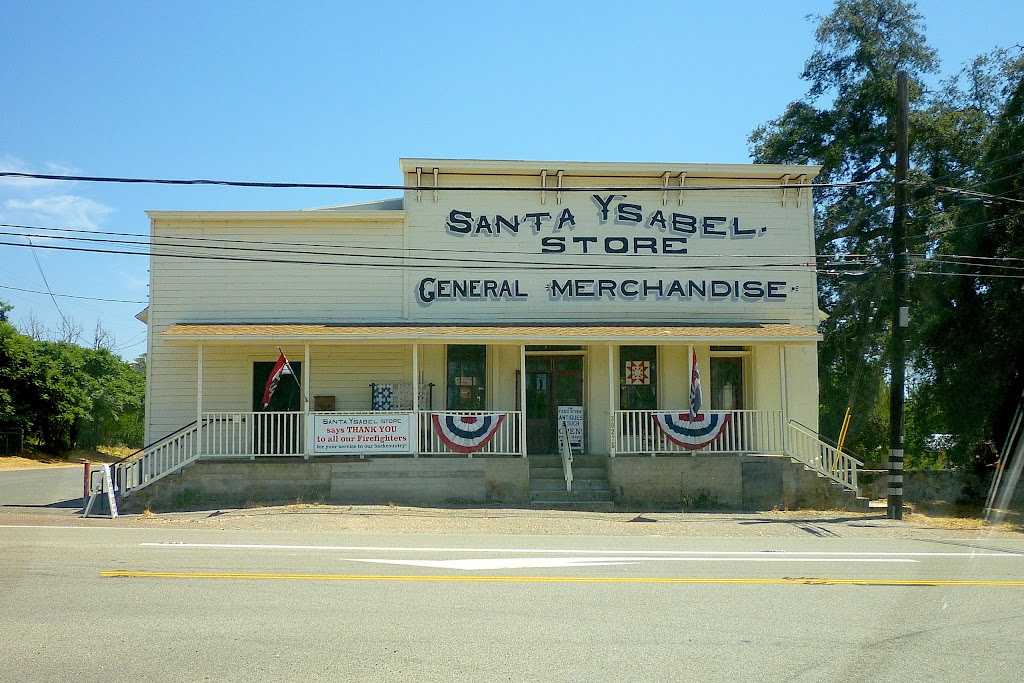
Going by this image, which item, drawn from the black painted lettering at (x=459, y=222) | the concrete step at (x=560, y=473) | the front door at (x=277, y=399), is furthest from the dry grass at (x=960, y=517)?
the front door at (x=277, y=399)

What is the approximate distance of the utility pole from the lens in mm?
16188

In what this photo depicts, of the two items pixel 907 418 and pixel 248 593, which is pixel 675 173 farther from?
pixel 907 418

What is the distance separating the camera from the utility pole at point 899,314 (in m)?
16.2

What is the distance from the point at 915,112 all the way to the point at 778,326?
14.4m

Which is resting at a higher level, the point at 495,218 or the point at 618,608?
the point at 495,218

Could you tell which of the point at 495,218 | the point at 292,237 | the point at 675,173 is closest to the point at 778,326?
the point at 675,173

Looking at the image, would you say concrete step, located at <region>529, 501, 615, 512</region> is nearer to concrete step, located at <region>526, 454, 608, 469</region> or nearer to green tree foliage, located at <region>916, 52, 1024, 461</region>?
concrete step, located at <region>526, 454, 608, 469</region>

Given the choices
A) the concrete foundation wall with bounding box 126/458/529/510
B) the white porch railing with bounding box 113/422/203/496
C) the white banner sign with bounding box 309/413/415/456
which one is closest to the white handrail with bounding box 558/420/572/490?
the concrete foundation wall with bounding box 126/458/529/510

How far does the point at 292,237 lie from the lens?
1917cm

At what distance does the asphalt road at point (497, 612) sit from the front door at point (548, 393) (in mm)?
7785

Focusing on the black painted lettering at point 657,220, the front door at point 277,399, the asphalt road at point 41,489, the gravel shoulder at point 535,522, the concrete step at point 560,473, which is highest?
the black painted lettering at point 657,220

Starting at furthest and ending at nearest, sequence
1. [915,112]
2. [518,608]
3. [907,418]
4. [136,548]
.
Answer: [907,418]
[915,112]
[136,548]
[518,608]

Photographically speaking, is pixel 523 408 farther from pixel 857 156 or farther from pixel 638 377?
pixel 857 156

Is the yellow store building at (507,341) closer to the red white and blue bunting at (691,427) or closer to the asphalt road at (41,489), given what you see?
the red white and blue bunting at (691,427)
